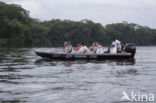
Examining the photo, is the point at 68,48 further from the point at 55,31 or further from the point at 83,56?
the point at 55,31

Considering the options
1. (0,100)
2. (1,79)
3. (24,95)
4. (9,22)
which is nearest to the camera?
(0,100)

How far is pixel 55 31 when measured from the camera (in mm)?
121875

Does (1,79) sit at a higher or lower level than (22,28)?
lower

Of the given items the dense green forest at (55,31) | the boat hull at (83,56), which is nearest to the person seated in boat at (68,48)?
the boat hull at (83,56)

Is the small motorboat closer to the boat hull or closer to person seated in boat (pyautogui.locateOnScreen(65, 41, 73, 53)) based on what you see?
the boat hull

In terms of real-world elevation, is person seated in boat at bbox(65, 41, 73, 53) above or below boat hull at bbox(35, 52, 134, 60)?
above

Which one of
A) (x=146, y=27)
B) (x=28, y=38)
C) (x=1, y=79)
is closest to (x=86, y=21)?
(x=146, y=27)

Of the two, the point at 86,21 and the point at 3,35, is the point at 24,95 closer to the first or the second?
the point at 3,35

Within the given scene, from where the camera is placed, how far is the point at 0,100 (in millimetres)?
8680

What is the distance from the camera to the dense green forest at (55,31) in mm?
79625

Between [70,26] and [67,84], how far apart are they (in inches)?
4501

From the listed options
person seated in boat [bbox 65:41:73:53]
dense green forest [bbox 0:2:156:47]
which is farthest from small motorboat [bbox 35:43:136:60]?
dense green forest [bbox 0:2:156:47]

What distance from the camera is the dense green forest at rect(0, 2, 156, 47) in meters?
79.6

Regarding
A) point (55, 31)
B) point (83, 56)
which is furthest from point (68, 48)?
point (55, 31)
